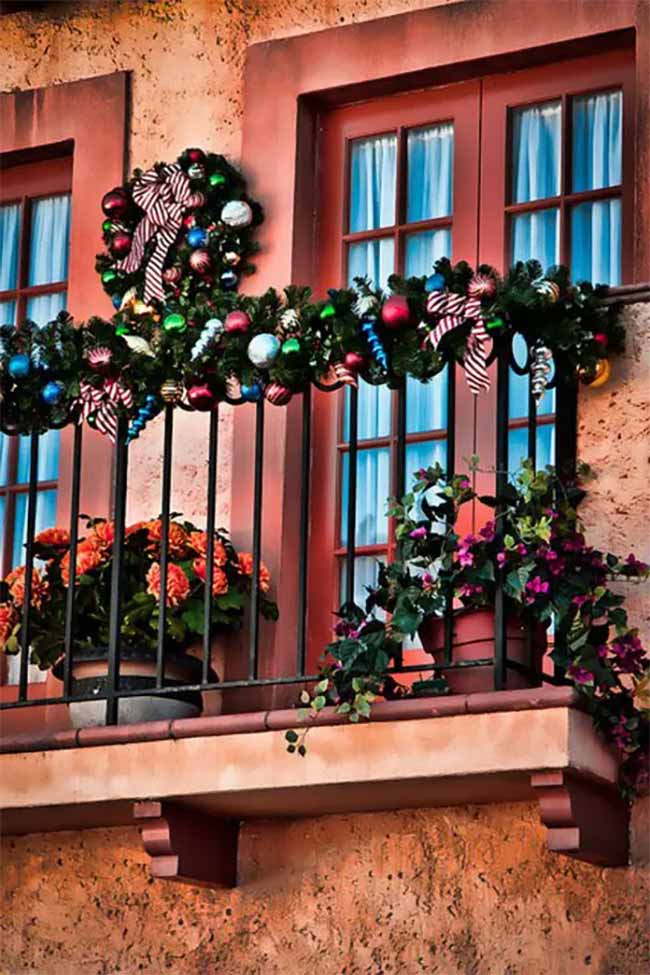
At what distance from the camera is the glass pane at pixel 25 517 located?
32.8ft

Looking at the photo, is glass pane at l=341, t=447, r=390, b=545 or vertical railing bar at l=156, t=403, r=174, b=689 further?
glass pane at l=341, t=447, r=390, b=545

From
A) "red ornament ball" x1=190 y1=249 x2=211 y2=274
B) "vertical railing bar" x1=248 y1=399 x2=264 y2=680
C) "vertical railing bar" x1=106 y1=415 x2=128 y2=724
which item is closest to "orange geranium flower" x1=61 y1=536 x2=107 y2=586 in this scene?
"vertical railing bar" x1=106 y1=415 x2=128 y2=724

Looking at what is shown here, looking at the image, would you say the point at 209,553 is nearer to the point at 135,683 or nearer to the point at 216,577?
the point at 216,577

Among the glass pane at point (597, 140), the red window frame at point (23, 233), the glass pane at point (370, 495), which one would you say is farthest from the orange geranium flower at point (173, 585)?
the glass pane at point (597, 140)

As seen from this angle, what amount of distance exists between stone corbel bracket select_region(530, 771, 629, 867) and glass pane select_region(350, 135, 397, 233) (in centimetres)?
255

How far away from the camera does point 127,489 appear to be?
31.6 ft

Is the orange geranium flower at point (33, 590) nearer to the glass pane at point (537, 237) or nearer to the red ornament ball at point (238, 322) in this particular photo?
the red ornament ball at point (238, 322)

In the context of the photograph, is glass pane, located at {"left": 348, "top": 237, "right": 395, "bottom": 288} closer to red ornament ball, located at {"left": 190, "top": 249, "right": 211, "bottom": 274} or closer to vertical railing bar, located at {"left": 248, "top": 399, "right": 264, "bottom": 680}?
red ornament ball, located at {"left": 190, "top": 249, "right": 211, "bottom": 274}

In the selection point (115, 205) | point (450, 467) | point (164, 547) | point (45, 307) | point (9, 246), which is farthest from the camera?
point (9, 246)

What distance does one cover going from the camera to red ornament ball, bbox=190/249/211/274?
9570 mm

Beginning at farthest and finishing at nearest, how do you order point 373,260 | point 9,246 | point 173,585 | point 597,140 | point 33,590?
1. point 9,246
2. point 373,260
3. point 597,140
4. point 33,590
5. point 173,585

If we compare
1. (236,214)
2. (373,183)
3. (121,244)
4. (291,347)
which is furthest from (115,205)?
(291,347)

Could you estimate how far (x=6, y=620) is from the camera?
9.20 metres

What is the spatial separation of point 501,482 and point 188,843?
1.61 meters
